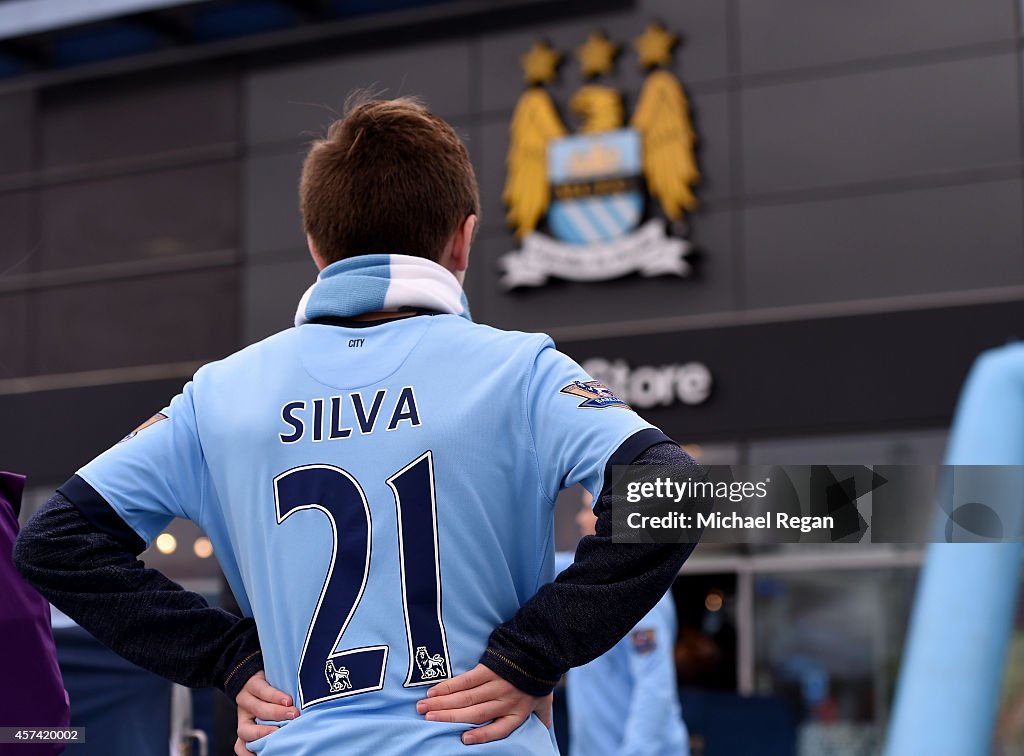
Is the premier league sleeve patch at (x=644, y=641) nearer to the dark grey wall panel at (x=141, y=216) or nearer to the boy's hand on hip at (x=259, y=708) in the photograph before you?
the boy's hand on hip at (x=259, y=708)

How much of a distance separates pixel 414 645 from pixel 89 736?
7.39 ft

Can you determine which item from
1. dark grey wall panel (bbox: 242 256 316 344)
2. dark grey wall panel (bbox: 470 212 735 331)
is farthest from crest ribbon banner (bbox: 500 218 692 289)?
dark grey wall panel (bbox: 242 256 316 344)

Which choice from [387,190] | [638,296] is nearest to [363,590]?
[387,190]

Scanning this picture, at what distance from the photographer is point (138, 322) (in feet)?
57.0

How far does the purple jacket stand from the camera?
301 centimetres

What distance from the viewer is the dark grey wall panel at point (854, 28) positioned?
48.2 ft

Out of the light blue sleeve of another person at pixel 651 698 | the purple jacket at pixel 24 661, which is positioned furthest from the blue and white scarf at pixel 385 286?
the light blue sleeve of another person at pixel 651 698

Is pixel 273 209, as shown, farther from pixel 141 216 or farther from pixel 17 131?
pixel 17 131

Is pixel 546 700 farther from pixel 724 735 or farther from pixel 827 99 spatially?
pixel 827 99

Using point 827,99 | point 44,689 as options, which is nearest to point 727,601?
point 827,99

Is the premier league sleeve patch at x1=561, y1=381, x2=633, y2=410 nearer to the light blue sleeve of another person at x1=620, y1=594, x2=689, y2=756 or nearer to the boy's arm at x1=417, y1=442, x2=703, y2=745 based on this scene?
the boy's arm at x1=417, y1=442, x2=703, y2=745

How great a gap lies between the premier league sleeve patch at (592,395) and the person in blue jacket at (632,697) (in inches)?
160

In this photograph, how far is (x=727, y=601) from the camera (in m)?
14.6

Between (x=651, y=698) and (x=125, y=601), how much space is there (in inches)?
177
